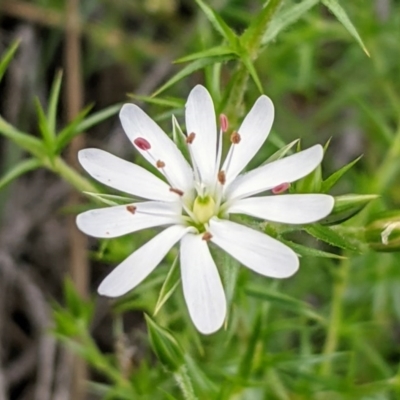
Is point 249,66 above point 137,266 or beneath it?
above

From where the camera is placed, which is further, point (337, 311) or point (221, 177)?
point (337, 311)

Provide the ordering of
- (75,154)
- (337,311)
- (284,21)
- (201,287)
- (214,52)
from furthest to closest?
(75,154), (337,311), (284,21), (214,52), (201,287)

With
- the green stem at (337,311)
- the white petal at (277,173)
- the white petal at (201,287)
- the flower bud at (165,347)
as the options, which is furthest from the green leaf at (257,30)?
the green stem at (337,311)

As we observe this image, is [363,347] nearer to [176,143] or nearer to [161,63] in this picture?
[176,143]

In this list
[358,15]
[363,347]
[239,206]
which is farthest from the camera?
[358,15]

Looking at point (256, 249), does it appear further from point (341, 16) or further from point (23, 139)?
point (23, 139)

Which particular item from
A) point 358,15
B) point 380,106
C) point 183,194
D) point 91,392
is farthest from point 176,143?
point 380,106

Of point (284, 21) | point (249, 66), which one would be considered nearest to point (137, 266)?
point (249, 66)

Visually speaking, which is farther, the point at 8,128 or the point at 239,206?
the point at 8,128

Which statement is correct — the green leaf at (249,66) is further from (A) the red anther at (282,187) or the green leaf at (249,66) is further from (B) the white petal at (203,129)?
(A) the red anther at (282,187)
